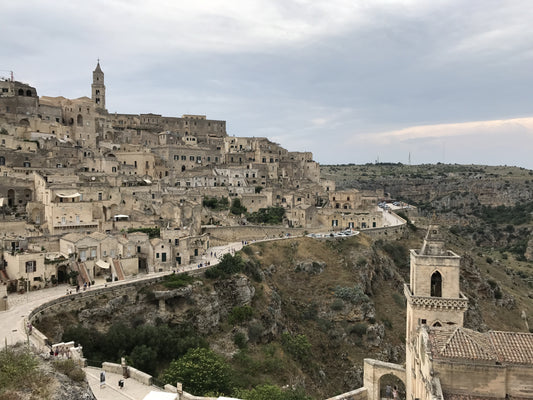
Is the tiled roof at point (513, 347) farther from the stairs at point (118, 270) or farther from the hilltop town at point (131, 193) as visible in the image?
the hilltop town at point (131, 193)

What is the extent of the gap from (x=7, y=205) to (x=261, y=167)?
117 feet

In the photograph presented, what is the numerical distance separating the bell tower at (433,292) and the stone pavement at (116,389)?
42.5ft

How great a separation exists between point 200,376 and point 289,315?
19921 millimetres

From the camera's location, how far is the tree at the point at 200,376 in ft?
76.8

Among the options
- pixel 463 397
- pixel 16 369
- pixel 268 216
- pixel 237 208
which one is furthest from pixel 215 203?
pixel 16 369

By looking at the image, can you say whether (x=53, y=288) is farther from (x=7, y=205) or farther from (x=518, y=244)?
(x=518, y=244)

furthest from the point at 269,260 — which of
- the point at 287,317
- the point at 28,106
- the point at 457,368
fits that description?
the point at 28,106

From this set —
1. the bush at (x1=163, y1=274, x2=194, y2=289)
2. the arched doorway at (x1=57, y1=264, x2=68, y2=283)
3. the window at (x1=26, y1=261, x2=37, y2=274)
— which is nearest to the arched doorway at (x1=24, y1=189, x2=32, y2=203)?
the arched doorway at (x1=57, y1=264, x2=68, y2=283)

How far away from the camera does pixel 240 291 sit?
128 feet

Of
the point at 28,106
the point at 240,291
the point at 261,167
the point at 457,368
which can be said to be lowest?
the point at 240,291

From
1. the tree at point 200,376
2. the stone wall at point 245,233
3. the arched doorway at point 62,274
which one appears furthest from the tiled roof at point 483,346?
the stone wall at point 245,233

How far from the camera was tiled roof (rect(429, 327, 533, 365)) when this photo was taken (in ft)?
56.3

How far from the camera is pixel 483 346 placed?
1784 centimetres

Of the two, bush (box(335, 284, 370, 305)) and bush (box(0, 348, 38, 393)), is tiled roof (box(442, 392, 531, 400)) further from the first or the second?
bush (box(335, 284, 370, 305))
